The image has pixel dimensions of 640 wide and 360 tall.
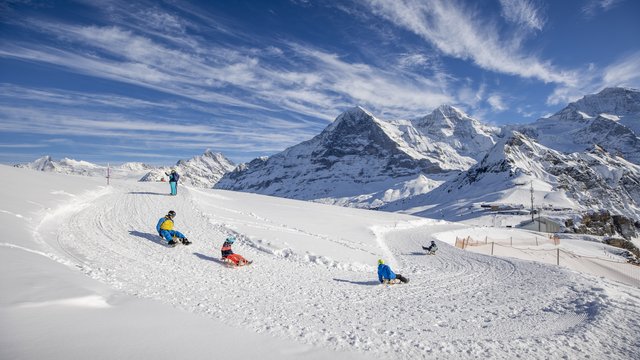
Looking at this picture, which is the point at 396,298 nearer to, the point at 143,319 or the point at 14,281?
the point at 143,319

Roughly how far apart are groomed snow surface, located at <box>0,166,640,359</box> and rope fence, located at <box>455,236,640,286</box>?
14.4 metres

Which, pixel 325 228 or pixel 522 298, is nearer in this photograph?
pixel 522 298

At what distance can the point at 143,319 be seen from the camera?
269 inches

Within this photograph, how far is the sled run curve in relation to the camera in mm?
7406

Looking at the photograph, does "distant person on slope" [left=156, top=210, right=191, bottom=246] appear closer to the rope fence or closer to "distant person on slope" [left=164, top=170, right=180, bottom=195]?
"distant person on slope" [left=164, top=170, right=180, bottom=195]

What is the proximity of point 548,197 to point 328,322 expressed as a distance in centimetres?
16519

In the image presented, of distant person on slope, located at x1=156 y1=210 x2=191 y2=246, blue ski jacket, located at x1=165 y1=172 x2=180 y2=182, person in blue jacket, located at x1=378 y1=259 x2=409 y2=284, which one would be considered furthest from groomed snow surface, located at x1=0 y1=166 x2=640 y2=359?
blue ski jacket, located at x1=165 y1=172 x2=180 y2=182

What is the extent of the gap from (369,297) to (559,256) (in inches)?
1345

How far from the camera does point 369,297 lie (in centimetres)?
1184

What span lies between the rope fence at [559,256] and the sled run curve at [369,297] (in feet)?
Result: 43.4

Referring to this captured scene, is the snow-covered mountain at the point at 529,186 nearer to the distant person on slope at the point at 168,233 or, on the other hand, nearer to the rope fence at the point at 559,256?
the rope fence at the point at 559,256

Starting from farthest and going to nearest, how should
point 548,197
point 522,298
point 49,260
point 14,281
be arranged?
1. point 548,197
2. point 522,298
3. point 49,260
4. point 14,281

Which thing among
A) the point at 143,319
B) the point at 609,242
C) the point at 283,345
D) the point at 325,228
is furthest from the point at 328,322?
the point at 609,242

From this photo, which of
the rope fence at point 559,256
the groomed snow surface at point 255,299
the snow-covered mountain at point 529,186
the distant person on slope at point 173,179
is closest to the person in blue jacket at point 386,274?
the groomed snow surface at point 255,299
